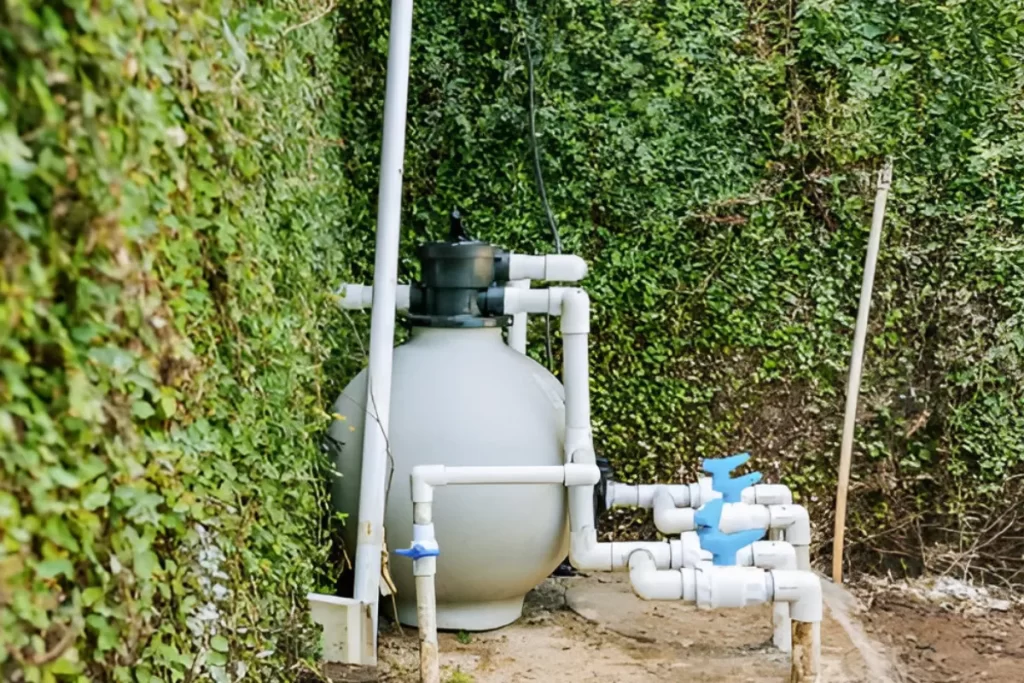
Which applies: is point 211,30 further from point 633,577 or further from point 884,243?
point 884,243

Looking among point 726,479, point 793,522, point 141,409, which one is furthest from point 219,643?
point 793,522

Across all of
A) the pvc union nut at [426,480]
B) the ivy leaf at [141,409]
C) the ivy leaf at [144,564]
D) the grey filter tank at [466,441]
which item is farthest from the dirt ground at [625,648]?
the ivy leaf at [141,409]

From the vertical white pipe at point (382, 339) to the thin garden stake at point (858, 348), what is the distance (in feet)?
4.97

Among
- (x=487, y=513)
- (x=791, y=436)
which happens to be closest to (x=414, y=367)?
(x=487, y=513)

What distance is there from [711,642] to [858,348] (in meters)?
1.07

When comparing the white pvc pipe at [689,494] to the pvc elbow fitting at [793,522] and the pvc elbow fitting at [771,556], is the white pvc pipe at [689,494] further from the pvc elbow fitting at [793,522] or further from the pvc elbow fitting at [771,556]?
the pvc elbow fitting at [771,556]

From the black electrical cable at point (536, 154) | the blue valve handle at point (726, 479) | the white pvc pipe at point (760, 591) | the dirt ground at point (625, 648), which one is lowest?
the dirt ground at point (625, 648)

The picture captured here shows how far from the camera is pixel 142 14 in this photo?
111 cm

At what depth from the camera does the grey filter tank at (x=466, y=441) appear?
2355 mm

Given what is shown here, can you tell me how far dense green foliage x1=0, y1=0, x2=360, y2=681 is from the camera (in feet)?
3.14

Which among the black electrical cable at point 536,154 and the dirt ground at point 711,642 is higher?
the black electrical cable at point 536,154

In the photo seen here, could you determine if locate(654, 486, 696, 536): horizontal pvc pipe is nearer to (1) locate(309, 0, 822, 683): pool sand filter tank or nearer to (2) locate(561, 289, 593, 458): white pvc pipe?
(1) locate(309, 0, 822, 683): pool sand filter tank

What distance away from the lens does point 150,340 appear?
1205 mm

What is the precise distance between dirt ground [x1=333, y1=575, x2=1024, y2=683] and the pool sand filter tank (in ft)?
0.32
